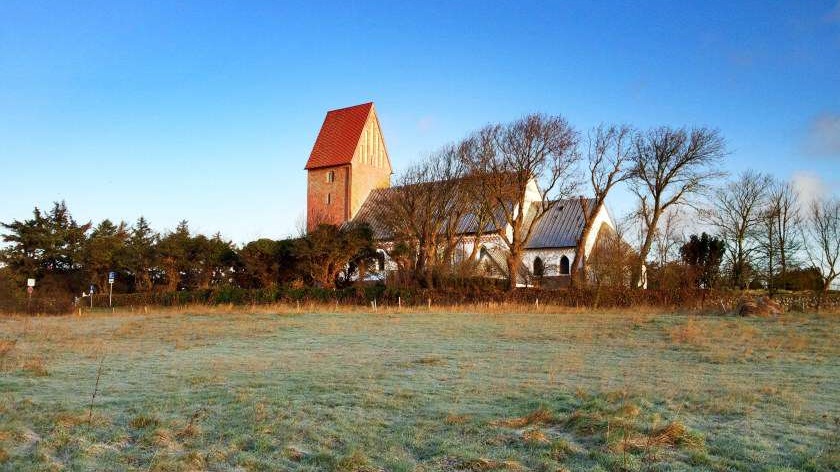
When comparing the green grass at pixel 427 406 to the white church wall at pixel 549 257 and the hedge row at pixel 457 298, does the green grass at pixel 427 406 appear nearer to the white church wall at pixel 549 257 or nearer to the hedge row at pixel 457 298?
the hedge row at pixel 457 298

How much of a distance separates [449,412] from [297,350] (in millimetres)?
9144

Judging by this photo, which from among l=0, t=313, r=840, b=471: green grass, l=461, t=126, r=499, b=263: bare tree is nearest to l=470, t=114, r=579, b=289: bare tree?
l=461, t=126, r=499, b=263: bare tree

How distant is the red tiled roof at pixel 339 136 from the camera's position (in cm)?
6438

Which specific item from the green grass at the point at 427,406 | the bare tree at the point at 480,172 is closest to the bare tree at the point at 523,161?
the bare tree at the point at 480,172

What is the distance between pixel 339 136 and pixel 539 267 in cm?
2432

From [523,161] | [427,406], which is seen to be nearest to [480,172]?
[523,161]

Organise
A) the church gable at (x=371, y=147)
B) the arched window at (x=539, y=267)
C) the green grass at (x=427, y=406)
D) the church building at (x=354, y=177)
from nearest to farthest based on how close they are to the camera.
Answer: the green grass at (x=427, y=406)
the arched window at (x=539, y=267)
the church building at (x=354, y=177)
the church gable at (x=371, y=147)

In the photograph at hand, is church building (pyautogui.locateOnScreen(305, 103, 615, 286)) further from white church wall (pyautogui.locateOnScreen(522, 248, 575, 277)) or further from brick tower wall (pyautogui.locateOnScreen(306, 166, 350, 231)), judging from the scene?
white church wall (pyautogui.locateOnScreen(522, 248, 575, 277))

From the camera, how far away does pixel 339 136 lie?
216 ft

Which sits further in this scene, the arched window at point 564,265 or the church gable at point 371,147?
the church gable at point 371,147

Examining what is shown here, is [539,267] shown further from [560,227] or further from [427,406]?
[427,406]

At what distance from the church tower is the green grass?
47.4 meters

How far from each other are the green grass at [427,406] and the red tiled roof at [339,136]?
158 ft

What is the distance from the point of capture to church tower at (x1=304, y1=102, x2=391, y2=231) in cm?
6425
